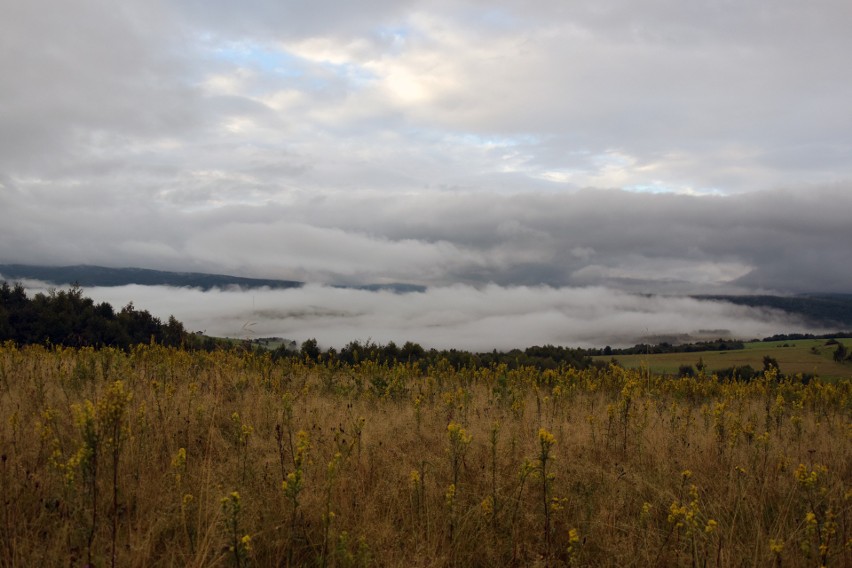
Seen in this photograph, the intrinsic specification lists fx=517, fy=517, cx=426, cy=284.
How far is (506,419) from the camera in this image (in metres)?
7.63

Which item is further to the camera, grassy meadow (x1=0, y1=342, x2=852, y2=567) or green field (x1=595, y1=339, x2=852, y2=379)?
green field (x1=595, y1=339, x2=852, y2=379)

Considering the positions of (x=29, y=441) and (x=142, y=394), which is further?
(x=142, y=394)

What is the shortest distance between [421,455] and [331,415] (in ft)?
6.89

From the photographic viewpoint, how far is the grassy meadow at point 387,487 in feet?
11.3

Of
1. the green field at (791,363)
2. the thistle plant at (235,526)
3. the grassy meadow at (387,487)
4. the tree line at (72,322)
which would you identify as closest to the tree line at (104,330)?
the tree line at (72,322)

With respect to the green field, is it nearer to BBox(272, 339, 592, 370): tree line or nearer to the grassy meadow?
BBox(272, 339, 592, 370): tree line

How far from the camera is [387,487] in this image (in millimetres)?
4742

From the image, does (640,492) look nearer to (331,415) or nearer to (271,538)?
(271,538)

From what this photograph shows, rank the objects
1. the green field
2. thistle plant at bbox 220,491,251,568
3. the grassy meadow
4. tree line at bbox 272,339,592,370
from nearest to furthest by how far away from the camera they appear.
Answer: thistle plant at bbox 220,491,251,568, the grassy meadow, the green field, tree line at bbox 272,339,592,370

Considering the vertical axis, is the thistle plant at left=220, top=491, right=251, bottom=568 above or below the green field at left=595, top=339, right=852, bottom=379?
above

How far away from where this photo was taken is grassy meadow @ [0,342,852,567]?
3.46 metres

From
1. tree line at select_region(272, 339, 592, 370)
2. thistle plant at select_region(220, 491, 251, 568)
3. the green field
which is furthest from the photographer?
tree line at select_region(272, 339, 592, 370)

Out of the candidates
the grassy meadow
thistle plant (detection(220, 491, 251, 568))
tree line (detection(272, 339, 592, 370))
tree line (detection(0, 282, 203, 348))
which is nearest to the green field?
tree line (detection(272, 339, 592, 370))

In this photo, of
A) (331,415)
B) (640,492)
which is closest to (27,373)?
(331,415)
